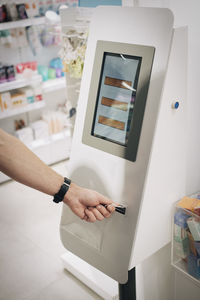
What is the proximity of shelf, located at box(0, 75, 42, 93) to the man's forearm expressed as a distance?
2580 millimetres

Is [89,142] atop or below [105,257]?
atop

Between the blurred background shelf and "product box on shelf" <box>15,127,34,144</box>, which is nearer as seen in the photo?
"product box on shelf" <box>15,127,34,144</box>

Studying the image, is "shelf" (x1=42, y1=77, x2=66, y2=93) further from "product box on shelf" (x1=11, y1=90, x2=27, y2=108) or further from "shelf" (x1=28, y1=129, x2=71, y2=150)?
"shelf" (x1=28, y1=129, x2=71, y2=150)

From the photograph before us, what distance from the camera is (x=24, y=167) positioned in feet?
4.48

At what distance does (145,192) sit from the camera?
136cm

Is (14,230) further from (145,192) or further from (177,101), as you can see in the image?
(177,101)

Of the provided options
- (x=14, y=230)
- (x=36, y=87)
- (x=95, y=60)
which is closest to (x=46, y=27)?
(x=36, y=87)

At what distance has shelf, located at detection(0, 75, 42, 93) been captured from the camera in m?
3.77

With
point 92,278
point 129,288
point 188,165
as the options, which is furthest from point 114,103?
point 92,278

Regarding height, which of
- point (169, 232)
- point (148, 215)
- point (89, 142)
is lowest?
point (169, 232)

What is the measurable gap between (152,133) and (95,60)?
0.44 m

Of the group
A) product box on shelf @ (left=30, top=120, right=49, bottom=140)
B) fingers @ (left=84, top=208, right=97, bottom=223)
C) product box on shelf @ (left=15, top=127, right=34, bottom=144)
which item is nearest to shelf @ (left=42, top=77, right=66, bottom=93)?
product box on shelf @ (left=30, top=120, right=49, bottom=140)

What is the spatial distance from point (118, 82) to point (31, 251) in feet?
6.37

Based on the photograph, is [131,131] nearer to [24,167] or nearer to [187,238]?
[24,167]
